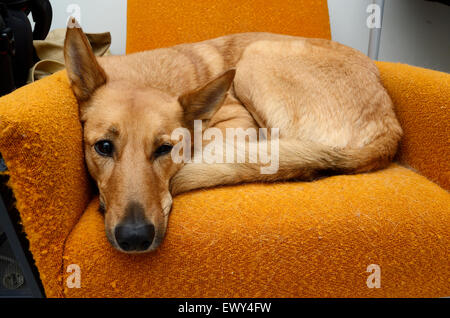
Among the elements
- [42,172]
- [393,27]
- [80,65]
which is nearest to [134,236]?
[42,172]

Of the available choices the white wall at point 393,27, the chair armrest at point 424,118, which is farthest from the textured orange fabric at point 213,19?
the chair armrest at point 424,118

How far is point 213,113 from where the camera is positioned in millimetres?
1232

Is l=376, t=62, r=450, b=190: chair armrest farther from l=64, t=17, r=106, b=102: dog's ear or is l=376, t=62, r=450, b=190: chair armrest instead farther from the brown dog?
l=64, t=17, r=106, b=102: dog's ear

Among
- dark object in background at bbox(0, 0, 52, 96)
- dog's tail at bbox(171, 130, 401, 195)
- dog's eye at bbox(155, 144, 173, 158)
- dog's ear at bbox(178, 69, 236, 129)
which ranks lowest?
dog's tail at bbox(171, 130, 401, 195)

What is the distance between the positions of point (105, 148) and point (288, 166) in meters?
Answer: 0.63

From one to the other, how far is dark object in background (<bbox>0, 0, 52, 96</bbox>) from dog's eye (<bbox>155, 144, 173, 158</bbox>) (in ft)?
2.16

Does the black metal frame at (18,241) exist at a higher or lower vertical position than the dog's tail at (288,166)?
lower

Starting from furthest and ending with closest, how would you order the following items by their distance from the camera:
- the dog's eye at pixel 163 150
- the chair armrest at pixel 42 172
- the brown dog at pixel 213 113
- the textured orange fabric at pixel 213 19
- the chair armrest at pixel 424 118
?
the textured orange fabric at pixel 213 19
the chair armrest at pixel 424 118
the dog's eye at pixel 163 150
the brown dog at pixel 213 113
the chair armrest at pixel 42 172

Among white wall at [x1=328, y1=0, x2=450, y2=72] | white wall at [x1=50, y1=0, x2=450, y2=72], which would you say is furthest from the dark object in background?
white wall at [x1=328, y1=0, x2=450, y2=72]

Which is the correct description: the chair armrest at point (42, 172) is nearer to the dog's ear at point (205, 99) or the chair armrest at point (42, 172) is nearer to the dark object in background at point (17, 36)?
the dark object in background at point (17, 36)

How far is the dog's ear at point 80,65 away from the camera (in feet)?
Result: 3.34

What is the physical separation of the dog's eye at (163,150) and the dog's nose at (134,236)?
0.31 metres

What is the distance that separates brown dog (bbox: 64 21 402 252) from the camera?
956 millimetres
